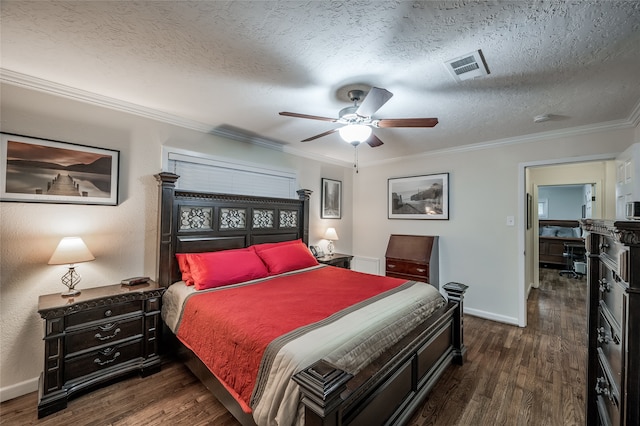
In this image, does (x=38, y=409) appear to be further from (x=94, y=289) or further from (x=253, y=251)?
(x=253, y=251)

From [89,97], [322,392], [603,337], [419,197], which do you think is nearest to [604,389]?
[603,337]

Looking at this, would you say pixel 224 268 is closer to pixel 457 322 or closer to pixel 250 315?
pixel 250 315

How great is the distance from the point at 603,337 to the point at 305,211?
3264mm

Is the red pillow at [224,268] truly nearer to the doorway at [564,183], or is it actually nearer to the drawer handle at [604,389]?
the drawer handle at [604,389]

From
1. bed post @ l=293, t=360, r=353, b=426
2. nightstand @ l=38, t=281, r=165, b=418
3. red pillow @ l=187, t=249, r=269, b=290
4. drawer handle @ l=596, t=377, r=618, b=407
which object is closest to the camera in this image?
bed post @ l=293, t=360, r=353, b=426

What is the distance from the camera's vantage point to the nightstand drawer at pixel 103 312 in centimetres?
204

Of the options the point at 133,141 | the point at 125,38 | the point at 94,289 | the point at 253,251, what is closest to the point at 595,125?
the point at 253,251

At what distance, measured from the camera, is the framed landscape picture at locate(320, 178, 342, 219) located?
464cm

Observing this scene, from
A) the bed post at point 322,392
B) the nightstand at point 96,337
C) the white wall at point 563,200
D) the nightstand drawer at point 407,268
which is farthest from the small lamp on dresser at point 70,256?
the white wall at point 563,200

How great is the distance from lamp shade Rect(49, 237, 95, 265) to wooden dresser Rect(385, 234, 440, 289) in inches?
146

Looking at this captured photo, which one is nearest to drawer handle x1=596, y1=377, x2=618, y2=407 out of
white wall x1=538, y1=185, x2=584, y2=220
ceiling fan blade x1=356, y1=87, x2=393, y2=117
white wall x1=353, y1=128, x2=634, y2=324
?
ceiling fan blade x1=356, y1=87, x2=393, y2=117

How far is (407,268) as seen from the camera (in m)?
4.11

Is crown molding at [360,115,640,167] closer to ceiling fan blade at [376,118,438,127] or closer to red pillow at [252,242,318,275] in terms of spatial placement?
ceiling fan blade at [376,118,438,127]

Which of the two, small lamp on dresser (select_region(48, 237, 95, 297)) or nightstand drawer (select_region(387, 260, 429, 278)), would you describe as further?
nightstand drawer (select_region(387, 260, 429, 278))
